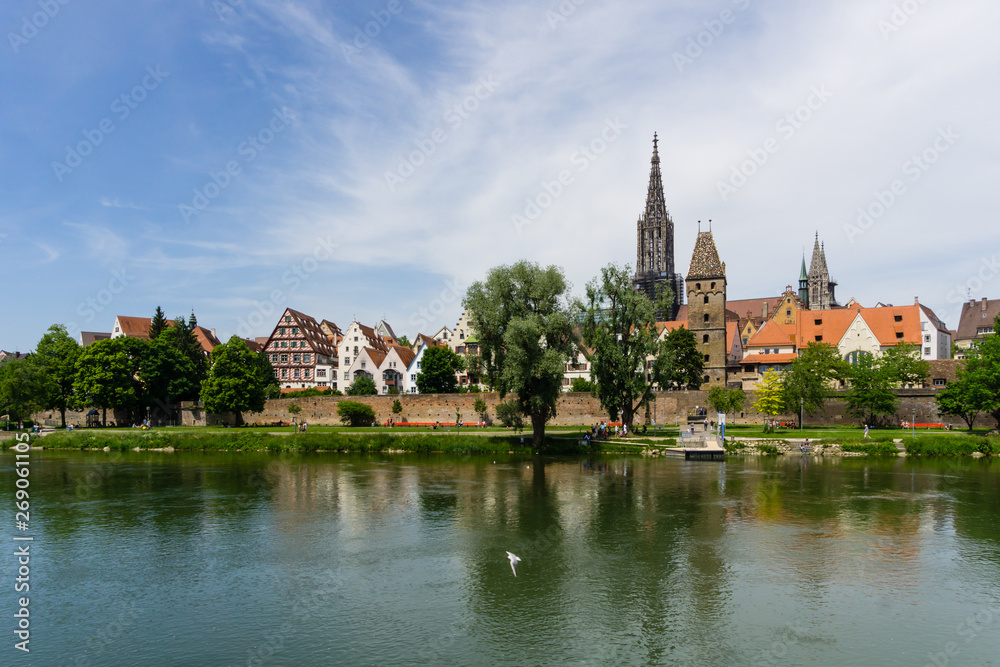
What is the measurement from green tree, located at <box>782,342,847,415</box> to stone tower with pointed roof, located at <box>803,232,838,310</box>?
112212 millimetres

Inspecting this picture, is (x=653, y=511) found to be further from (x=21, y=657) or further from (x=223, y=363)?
(x=223, y=363)

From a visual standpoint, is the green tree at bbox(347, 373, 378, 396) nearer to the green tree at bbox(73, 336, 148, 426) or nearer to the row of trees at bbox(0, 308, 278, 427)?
the row of trees at bbox(0, 308, 278, 427)

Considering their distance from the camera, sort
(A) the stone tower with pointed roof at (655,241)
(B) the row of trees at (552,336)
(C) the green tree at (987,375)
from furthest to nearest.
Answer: (A) the stone tower with pointed roof at (655,241) < (C) the green tree at (987,375) < (B) the row of trees at (552,336)

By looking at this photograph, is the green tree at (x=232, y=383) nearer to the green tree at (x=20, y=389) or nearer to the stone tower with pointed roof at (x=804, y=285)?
the green tree at (x=20, y=389)

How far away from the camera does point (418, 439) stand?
55.3 metres

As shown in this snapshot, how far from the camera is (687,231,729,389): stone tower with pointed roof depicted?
82062mm

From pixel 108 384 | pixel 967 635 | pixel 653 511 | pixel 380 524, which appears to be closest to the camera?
pixel 967 635

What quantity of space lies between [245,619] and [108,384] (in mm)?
62377

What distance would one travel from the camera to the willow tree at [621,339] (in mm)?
53156

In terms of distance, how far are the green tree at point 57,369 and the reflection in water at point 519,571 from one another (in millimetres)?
38866

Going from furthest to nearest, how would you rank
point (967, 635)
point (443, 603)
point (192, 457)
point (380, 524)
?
1. point (192, 457)
2. point (380, 524)
3. point (443, 603)
4. point (967, 635)

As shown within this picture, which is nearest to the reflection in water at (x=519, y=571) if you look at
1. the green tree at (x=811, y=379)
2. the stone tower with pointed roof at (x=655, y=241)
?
the green tree at (x=811, y=379)

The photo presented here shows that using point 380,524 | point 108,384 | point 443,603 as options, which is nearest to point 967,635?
point 443,603

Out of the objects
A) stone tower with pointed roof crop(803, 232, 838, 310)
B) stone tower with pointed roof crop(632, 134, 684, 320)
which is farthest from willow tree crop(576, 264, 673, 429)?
stone tower with pointed roof crop(803, 232, 838, 310)
